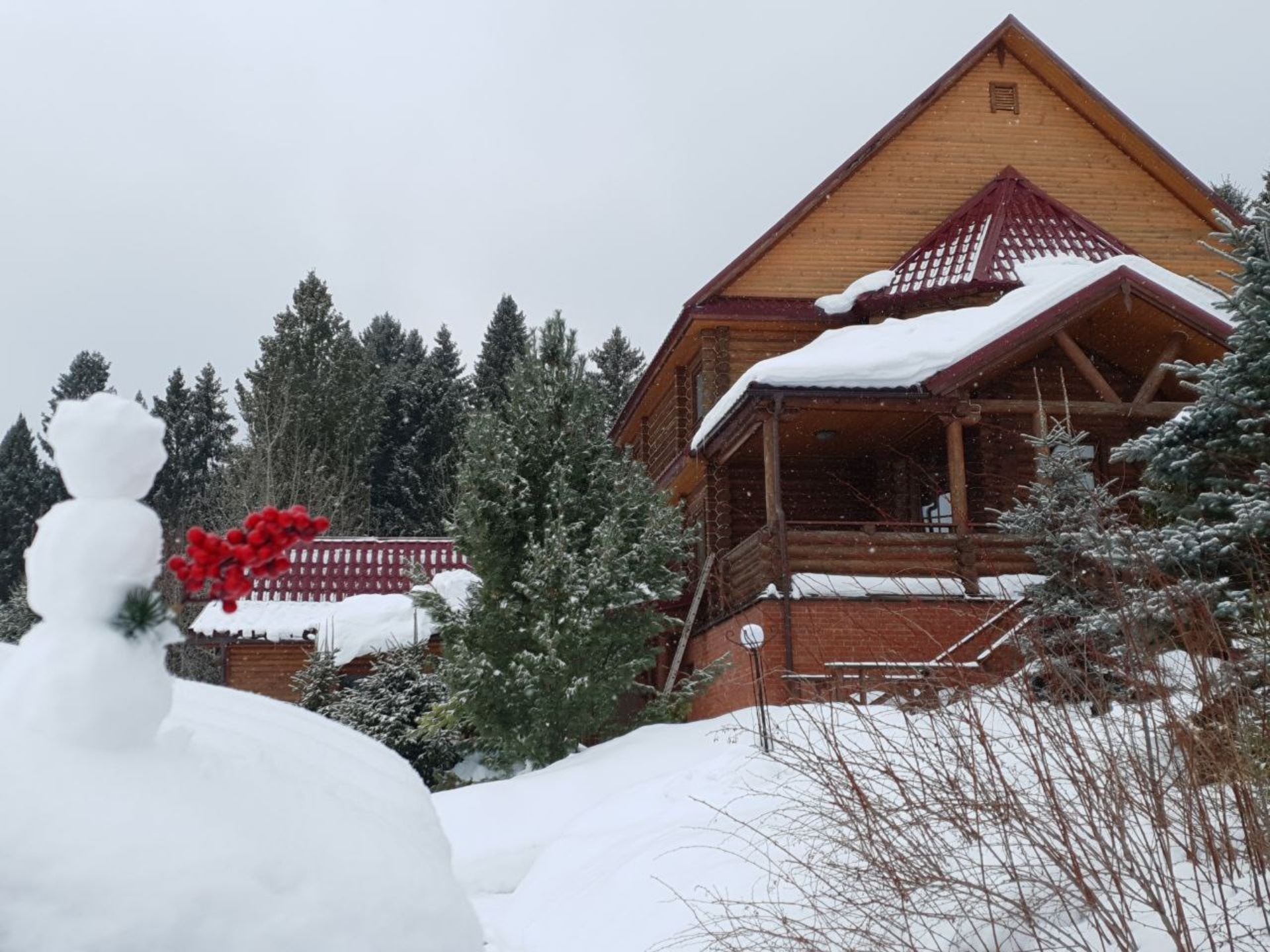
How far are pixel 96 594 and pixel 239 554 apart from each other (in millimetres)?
274

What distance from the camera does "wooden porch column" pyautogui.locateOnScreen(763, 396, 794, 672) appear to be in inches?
511

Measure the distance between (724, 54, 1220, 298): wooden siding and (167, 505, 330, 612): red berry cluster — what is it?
17.0 m

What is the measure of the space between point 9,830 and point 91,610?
497 millimetres

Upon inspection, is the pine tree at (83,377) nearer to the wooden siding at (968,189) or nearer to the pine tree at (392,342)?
the pine tree at (392,342)

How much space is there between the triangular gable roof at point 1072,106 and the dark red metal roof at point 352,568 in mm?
8597

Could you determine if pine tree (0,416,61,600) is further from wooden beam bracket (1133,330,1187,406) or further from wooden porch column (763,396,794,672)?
wooden beam bracket (1133,330,1187,406)

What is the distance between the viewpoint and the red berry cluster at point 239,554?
236cm

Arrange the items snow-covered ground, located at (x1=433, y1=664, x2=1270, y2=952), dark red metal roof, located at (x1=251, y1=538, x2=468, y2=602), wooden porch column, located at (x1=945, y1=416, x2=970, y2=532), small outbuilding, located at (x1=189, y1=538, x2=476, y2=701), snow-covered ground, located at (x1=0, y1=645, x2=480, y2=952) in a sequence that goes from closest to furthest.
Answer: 1. snow-covered ground, located at (x1=0, y1=645, x2=480, y2=952)
2. snow-covered ground, located at (x1=433, y1=664, x2=1270, y2=952)
3. wooden porch column, located at (x1=945, y1=416, x2=970, y2=532)
4. small outbuilding, located at (x1=189, y1=538, x2=476, y2=701)
5. dark red metal roof, located at (x1=251, y1=538, x2=468, y2=602)

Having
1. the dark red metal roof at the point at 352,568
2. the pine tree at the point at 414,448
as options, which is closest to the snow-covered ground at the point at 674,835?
the dark red metal roof at the point at 352,568

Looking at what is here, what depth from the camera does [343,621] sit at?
18.7 m

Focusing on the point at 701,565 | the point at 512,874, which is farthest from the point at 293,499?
the point at 512,874

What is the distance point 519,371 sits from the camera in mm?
13602

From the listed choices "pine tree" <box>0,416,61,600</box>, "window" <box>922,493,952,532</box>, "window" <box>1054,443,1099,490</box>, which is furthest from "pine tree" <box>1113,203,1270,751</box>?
"pine tree" <box>0,416,61,600</box>

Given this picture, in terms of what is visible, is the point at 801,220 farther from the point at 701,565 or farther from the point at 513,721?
the point at 513,721
